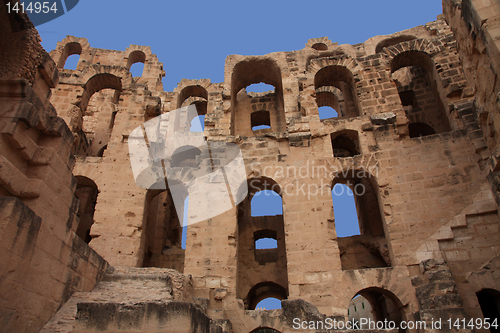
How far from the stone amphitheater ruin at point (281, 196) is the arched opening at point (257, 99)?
0.07 meters

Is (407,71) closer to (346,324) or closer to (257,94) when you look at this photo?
(257,94)

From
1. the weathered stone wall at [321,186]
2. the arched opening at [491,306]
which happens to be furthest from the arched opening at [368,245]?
the arched opening at [491,306]

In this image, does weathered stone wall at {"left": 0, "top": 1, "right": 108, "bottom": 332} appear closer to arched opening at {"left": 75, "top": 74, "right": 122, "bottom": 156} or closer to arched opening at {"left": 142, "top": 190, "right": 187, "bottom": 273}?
arched opening at {"left": 142, "top": 190, "right": 187, "bottom": 273}

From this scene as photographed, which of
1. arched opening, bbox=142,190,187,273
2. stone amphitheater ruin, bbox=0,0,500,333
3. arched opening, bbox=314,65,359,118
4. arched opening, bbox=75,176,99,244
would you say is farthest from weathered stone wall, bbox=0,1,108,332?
arched opening, bbox=314,65,359,118

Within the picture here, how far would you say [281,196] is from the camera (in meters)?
9.71

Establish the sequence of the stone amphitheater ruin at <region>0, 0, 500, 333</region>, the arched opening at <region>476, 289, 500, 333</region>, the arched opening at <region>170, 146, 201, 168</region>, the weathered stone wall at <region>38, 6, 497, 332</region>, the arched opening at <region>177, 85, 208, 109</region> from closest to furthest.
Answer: the stone amphitheater ruin at <region>0, 0, 500, 333</region> < the weathered stone wall at <region>38, 6, 497, 332</region> < the arched opening at <region>476, 289, 500, 333</region> < the arched opening at <region>170, 146, 201, 168</region> < the arched opening at <region>177, 85, 208, 109</region>

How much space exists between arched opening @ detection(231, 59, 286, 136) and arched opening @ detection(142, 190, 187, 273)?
4052mm

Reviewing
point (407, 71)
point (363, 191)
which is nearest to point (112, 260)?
point (363, 191)

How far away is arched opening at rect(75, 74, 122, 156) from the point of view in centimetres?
1255

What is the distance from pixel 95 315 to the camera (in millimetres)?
3801

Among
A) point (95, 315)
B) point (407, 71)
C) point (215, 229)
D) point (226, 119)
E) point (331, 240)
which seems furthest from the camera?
point (407, 71)

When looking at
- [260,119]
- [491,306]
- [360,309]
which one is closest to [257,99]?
[260,119]

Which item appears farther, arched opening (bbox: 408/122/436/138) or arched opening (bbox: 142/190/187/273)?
arched opening (bbox: 408/122/436/138)

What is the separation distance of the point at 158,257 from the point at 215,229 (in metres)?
3.97
